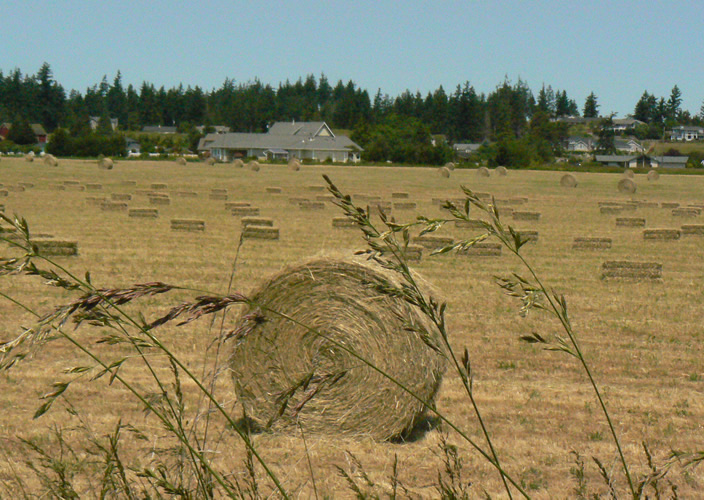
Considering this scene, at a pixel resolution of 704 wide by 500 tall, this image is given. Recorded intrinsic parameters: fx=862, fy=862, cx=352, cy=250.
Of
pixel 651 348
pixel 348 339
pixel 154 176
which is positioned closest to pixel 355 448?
pixel 348 339

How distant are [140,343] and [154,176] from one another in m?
51.1

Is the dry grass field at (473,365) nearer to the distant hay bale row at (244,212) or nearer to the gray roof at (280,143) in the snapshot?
the distant hay bale row at (244,212)

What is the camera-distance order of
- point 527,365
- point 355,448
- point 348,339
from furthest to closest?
1. point 527,365
2. point 348,339
3. point 355,448

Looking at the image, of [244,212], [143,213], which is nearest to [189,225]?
[143,213]

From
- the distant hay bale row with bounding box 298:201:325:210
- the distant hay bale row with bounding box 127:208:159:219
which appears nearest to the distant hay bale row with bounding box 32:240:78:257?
the distant hay bale row with bounding box 127:208:159:219

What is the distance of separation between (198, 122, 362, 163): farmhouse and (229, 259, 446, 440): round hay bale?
356ft

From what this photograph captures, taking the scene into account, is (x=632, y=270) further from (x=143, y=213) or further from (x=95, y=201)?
(x=95, y=201)

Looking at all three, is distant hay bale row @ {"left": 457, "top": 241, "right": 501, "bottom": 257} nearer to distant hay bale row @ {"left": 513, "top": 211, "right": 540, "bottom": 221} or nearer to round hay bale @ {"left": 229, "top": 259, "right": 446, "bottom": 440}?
distant hay bale row @ {"left": 513, "top": 211, "right": 540, "bottom": 221}

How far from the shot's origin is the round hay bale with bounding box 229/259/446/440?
274 inches

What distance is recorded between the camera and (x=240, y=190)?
4022cm

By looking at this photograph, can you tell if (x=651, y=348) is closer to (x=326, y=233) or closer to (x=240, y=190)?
(x=326, y=233)

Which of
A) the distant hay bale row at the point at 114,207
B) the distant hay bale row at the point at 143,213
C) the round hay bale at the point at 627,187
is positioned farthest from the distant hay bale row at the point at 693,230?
the round hay bale at the point at 627,187

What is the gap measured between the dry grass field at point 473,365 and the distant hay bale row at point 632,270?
26cm

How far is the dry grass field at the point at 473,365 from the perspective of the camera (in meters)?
6.09
